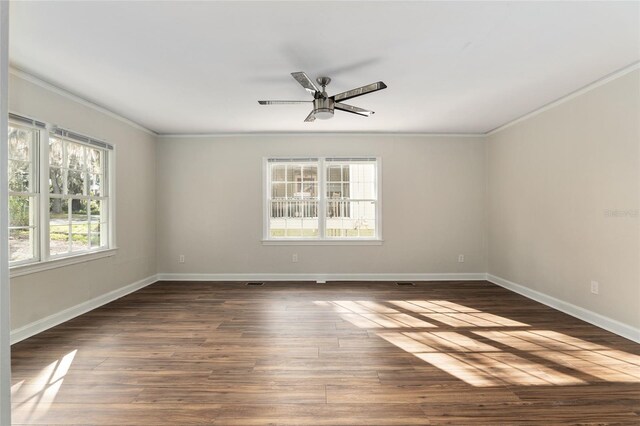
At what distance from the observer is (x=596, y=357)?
2.68 metres

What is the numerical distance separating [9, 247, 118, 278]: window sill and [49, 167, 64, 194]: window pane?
2.49 feet

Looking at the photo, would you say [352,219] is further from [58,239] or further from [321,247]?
[58,239]

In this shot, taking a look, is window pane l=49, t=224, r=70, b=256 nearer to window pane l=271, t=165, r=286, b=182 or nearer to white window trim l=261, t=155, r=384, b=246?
white window trim l=261, t=155, r=384, b=246

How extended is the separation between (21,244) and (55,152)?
106 cm

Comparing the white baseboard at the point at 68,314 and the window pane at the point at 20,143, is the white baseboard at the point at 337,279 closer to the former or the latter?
the white baseboard at the point at 68,314

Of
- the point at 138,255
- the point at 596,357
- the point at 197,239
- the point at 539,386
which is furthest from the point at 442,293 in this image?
the point at 138,255

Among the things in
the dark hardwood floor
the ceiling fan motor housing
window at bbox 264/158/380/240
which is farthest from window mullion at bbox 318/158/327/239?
the ceiling fan motor housing

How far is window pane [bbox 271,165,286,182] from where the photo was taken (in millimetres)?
5761

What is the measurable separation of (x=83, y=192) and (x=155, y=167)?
1.68 m

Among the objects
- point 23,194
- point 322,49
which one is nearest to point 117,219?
point 23,194

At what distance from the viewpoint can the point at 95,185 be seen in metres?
4.29

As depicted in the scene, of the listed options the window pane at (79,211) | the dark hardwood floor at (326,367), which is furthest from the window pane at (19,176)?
the dark hardwood floor at (326,367)

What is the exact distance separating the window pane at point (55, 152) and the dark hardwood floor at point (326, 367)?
1.78 metres

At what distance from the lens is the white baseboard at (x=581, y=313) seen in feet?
10.1
